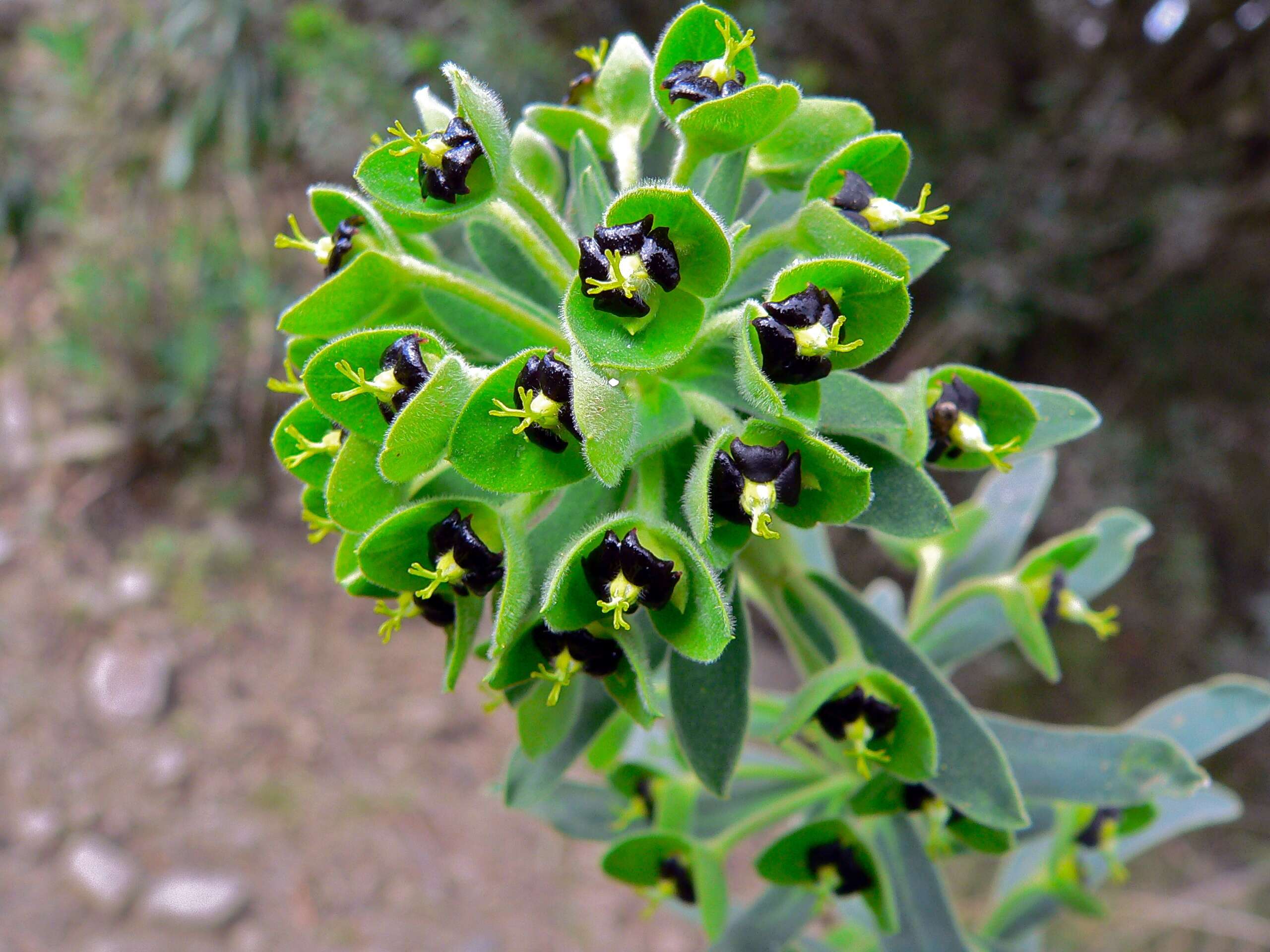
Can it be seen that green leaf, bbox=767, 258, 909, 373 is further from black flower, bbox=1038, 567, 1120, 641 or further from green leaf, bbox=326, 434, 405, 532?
black flower, bbox=1038, 567, 1120, 641

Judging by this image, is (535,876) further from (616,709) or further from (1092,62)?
(1092,62)

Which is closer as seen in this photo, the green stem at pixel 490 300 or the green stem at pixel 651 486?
the green stem at pixel 651 486

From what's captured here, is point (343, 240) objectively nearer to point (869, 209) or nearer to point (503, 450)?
point (503, 450)

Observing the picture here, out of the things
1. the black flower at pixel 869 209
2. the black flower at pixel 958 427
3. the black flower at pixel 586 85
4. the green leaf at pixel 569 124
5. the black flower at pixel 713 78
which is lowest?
the black flower at pixel 958 427

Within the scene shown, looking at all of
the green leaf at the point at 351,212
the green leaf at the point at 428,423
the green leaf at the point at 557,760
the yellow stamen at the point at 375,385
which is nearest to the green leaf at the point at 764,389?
the green leaf at the point at 428,423

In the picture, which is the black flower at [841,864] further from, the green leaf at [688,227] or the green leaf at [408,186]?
the green leaf at [408,186]

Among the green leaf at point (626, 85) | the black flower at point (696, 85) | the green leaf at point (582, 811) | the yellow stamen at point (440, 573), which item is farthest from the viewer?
the green leaf at point (582, 811)

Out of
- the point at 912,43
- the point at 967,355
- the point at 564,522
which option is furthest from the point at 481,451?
the point at 912,43

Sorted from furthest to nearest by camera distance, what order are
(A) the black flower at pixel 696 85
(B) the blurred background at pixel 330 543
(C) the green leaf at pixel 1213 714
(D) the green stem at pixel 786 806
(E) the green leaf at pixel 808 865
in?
1. (B) the blurred background at pixel 330 543
2. (C) the green leaf at pixel 1213 714
3. (D) the green stem at pixel 786 806
4. (E) the green leaf at pixel 808 865
5. (A) the black flower at pixel 696 85
